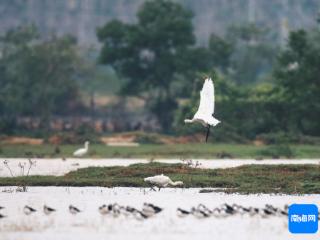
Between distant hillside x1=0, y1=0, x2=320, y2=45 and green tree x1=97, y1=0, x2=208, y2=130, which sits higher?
distant hillside x1=0, y1=0, x2=320, y2=45

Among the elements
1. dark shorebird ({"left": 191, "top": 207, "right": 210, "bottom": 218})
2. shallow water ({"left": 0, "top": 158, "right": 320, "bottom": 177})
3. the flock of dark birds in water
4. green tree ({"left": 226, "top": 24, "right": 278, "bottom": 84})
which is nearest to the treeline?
green tree ({"left": 226, "top": 24, "right": 278, "bottom": 84})

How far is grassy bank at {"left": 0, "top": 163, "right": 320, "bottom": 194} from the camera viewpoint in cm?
2797

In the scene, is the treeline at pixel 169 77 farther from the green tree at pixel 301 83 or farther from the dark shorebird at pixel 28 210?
the dark shorebird at pixel 28 210

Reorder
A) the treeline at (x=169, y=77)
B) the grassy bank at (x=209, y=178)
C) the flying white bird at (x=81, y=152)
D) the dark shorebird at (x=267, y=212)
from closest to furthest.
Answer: the dark shorebird at (x=267, y=212) < the grassy bank at (x=209, y=178) < the flying white bird at (x=81, y=152) < the treeline at (x=169, y=77)

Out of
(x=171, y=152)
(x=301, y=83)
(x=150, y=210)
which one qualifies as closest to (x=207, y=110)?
(x=150, y=210)

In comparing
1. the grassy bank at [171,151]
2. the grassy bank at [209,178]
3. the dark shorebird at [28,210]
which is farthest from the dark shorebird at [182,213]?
the grassy bank at [171,151]

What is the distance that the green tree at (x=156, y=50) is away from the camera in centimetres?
6344

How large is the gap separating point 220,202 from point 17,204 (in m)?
4.40

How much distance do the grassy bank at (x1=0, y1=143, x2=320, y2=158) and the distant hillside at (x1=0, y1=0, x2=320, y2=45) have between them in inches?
2153

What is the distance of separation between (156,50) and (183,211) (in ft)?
142

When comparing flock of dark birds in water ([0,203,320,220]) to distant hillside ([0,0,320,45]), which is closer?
flock of dark birds in water ([0,203,320,220])

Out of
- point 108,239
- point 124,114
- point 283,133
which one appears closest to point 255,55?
point 124,114

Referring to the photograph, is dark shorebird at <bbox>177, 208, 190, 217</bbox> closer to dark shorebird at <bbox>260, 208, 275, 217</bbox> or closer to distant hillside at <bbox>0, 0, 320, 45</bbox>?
dark shorebird at <bbox>260, 208, 275, 217</bbox>

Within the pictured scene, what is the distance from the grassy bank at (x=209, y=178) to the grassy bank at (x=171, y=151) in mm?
10120
